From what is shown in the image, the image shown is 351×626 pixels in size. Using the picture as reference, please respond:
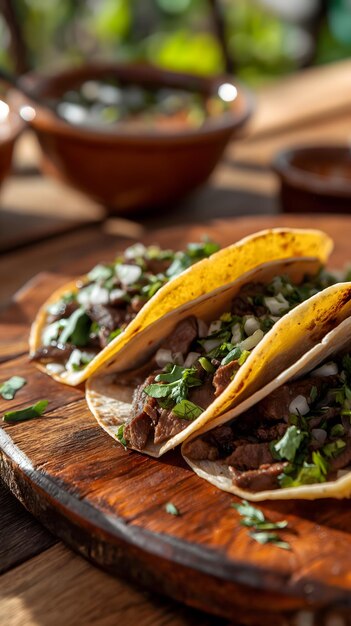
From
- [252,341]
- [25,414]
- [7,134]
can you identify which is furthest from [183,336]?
[7,134]

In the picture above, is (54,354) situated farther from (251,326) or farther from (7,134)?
(7,134)

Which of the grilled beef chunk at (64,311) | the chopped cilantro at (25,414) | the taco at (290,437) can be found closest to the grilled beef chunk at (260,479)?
the taco at (290,437)

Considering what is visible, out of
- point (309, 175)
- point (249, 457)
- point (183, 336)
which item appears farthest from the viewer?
point (309, 175)

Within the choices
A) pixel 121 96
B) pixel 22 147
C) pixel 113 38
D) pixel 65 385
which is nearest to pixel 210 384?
pixel 65 385

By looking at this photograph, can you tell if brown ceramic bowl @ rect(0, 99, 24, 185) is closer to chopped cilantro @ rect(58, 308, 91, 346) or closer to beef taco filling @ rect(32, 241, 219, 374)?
beef taco filling @ rect(32, 241, 219, 374)

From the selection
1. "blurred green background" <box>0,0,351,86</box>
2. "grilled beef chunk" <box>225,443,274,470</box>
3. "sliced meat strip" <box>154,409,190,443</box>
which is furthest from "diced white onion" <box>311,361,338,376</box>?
"blurred green background" <box>0,0,351,86</box>

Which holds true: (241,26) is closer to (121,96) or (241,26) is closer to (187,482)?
(121,96)
